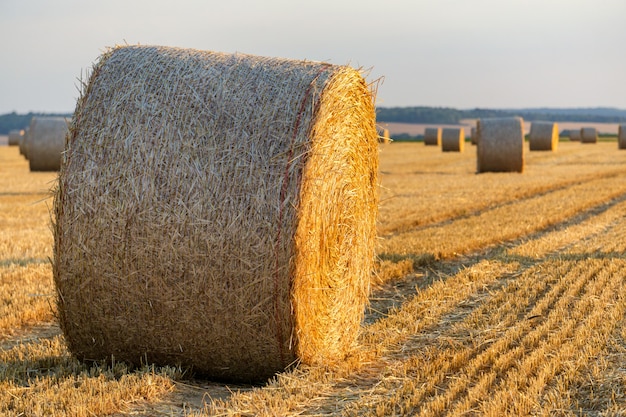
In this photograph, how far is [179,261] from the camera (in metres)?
4.88

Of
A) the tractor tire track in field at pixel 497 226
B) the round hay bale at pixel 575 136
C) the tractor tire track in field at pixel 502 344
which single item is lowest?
the tractor tire track in field at pixel 502 344

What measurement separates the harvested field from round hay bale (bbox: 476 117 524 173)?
31.7ft

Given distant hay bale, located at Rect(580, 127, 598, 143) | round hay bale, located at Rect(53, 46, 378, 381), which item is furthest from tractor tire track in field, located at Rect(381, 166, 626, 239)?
distant hay bale, located at Rect(580, 127, 598, 143)

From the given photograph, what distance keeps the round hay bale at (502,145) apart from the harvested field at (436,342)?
966 centimetres

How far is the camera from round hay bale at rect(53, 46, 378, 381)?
485 centimetres

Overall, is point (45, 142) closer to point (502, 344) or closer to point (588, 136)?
point (502, 344)

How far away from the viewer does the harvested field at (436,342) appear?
4629 millimetres

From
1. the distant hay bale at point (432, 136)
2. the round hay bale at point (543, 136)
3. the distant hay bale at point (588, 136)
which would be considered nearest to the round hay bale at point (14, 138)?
the distant hay bale at point (432, 136)

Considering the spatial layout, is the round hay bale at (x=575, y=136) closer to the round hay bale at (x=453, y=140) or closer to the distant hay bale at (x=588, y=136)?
the distant hay bale at (x=588, y=136)

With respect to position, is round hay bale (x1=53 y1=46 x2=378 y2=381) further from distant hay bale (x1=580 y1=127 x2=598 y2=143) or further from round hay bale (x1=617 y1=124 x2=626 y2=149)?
distant hay bale (x1=580 y1=127 x2=598 y2=143)

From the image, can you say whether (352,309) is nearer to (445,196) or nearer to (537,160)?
(445,196)

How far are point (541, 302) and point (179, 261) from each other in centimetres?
356

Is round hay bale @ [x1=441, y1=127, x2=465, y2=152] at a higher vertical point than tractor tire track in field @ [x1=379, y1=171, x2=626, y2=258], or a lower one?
higher

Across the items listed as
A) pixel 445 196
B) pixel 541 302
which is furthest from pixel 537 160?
pixel 541 302
